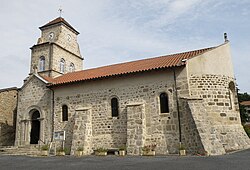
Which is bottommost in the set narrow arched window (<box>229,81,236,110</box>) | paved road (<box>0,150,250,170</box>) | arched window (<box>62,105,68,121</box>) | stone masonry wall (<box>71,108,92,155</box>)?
paved road (<box>0,150,250,170</box>)

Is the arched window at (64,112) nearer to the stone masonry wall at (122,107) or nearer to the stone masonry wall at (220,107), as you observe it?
the stone masonry wall at (122,107)

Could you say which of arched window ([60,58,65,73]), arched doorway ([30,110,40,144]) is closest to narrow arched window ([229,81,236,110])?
arched doorway ([30,110,40,144])

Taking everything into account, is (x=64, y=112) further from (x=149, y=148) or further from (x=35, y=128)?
(x=149, y=148)

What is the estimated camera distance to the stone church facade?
14.8m

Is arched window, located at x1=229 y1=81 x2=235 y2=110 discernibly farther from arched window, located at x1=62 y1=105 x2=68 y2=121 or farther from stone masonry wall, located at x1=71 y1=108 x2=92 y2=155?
arched window, located at x1=62 y1=105 x2=68 y2=121

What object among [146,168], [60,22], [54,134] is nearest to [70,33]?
[60,22]

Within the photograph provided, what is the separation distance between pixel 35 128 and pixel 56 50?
8453mm

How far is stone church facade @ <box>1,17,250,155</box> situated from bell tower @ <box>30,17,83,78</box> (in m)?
4.98

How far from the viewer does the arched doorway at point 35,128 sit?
68.3 ft

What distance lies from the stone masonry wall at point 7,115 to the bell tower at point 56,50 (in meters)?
3.59

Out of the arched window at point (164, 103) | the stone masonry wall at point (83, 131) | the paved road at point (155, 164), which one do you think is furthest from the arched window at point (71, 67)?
the paved road at point (155, 164)

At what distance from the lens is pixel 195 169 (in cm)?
793

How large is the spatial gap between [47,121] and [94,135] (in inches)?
178

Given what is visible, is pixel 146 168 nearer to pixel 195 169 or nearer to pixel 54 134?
pixel 195 169
